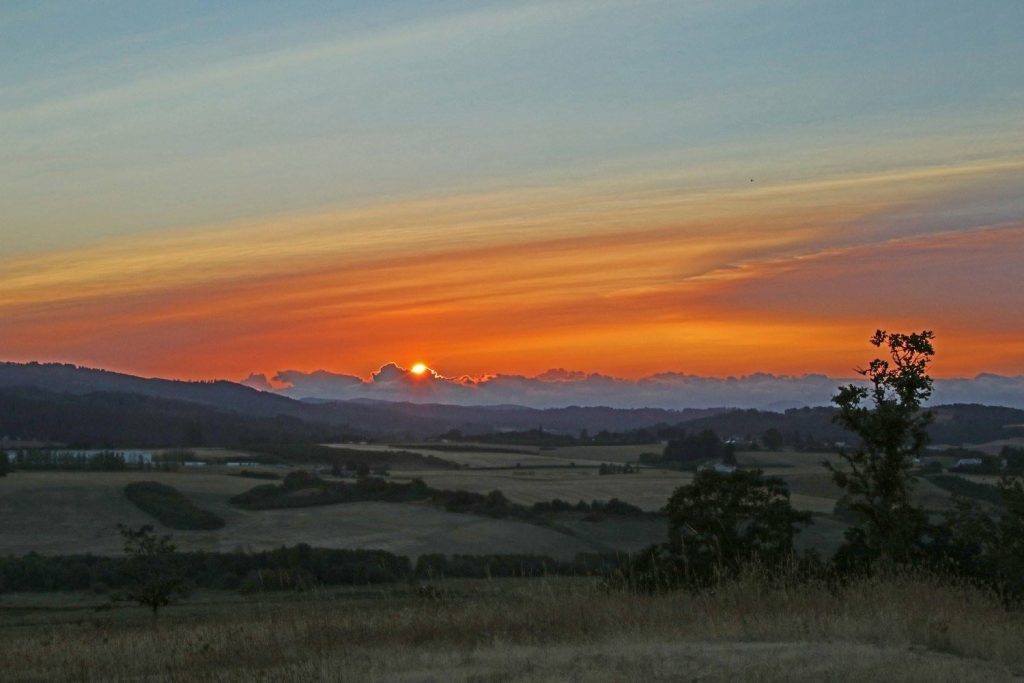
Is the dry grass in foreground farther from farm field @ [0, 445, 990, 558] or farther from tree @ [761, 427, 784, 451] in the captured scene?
tree @ [761, 427, 784, 451]

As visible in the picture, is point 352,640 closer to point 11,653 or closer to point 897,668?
point 11,653

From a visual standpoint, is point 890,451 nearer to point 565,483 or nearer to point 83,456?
point 565,483

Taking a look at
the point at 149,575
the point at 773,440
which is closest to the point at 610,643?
the point at 149,575

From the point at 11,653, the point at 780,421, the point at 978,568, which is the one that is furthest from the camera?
the point at 780,421

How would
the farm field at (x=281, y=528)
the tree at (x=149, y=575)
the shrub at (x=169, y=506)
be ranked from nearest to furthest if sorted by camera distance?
the tree at (x=149, y=575)
the farm field at (x=281, y=528)
the shrub at (x=169, y=506)

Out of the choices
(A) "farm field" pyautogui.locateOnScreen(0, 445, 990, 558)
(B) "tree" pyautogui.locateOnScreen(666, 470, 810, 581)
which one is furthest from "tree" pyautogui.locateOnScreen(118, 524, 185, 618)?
(A) "farm field" pyautogui.locateOnScreen(0, 445, 990, 558)

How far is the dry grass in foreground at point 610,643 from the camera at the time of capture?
10578mm

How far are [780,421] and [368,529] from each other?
67.4 metres

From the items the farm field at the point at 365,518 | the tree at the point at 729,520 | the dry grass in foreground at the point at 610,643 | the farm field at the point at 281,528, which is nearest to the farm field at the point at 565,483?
the farm field at the point at 365,518

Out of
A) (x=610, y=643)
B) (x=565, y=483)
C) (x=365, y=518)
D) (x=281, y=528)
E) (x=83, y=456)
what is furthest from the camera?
(x=83, y=456)

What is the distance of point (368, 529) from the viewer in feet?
198

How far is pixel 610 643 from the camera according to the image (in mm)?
12445

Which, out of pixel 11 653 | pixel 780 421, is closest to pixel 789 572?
pixel 11 653

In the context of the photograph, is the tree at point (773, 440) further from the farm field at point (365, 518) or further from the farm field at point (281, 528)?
the farm field at point (281, 528)
